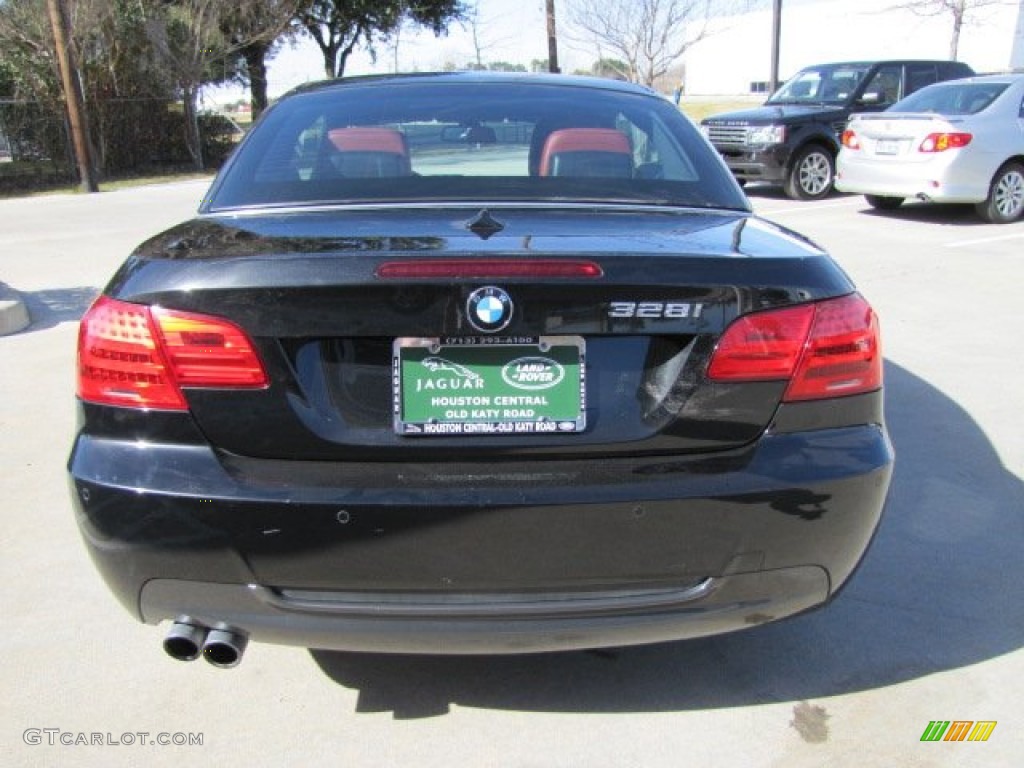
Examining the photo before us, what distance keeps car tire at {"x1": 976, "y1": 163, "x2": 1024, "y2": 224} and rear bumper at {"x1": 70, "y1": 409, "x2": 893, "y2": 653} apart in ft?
34.3

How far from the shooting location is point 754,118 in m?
13.6

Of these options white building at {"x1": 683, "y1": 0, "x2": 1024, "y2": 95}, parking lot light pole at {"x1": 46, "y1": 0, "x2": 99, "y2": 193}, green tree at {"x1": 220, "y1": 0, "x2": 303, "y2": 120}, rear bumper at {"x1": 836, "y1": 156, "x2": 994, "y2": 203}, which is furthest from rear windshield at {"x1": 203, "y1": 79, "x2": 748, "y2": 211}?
white building at {"x1": 683, "y1": 0, "x2": 1024, "y2": 95}

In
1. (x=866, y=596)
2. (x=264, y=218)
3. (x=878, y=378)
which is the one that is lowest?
(x=866, y=596)

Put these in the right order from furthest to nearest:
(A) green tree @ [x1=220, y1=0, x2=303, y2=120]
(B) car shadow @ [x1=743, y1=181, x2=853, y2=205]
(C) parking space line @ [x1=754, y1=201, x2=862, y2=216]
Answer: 1. (A) green tree @ [x1=220, y1=0, x2=303, y2=120]
2. (B) car shadow @ [x1=743, y1=181, x2=853, y2=205]
3. (C) parking space line @ [x1=754, y1=201, x2=862, y2=216]

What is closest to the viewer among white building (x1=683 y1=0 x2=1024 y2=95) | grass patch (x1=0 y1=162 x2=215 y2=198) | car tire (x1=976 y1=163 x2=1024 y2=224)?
car tire (x1=976 y1=163 x2=1024 y2=224)

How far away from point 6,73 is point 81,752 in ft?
74.6

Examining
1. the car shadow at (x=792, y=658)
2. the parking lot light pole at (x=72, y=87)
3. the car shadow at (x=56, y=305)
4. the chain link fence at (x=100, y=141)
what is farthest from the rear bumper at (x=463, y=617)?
the chain link fence at (x=100, y=141)

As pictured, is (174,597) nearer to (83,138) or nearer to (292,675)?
(292,675)

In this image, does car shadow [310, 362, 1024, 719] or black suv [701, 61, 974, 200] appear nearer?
car shadow [310, 362, 1024, 719]

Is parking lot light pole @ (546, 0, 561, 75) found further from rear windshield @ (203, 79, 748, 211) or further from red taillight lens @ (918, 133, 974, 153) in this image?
rear windshield @ (203, 79, 748, 211)

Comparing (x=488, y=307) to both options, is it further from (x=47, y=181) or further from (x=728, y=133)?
(x=47, y=181)

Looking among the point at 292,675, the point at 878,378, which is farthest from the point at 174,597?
the point at 878,378

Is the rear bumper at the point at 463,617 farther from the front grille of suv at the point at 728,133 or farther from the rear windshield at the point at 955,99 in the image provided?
the front grille of suv at the point at 728,133

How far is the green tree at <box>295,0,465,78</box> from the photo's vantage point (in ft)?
105
